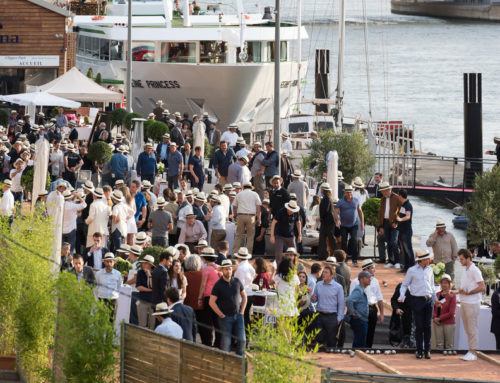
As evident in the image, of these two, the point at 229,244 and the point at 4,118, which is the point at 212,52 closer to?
the point at 4,118

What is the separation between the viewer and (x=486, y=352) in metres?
15.1

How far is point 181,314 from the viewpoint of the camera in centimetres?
1320

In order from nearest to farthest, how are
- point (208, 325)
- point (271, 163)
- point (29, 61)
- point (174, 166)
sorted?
point (208, 325)
point (271, 163)
point (174, 166)
point (29, 61)

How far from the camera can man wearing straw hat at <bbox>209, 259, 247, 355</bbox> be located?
554 inches

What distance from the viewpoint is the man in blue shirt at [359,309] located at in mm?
15219

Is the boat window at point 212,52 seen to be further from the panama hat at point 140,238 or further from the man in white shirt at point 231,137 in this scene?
the panama hat at point 140,238

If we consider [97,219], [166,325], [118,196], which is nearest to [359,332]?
[166,325]

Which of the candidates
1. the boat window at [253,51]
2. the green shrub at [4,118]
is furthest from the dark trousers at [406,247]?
the boat window at [253,51]

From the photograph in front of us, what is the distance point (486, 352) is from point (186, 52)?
118ft

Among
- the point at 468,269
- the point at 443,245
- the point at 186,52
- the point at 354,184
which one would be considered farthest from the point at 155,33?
the point at 468,269

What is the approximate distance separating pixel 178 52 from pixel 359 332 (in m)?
35.6

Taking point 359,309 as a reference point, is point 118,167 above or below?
above

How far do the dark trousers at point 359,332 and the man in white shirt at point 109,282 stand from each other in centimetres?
299

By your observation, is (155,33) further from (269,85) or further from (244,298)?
(244,298)
